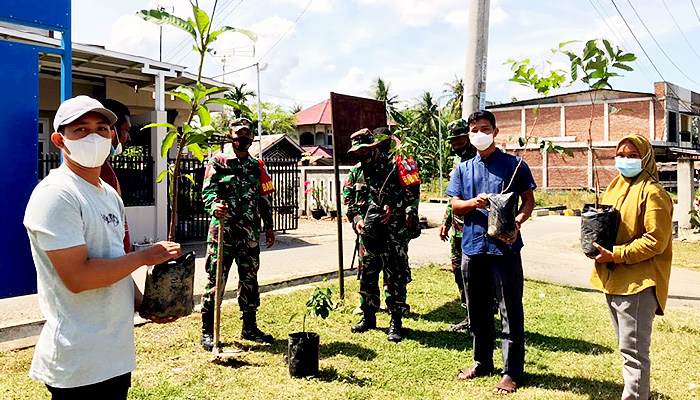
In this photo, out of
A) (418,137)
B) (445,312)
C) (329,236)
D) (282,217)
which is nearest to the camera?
(445,312)

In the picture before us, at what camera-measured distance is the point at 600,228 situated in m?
3.35

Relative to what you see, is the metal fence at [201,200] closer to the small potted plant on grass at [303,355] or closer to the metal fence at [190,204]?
the metal fence at [190,204]

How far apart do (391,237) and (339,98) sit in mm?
2064

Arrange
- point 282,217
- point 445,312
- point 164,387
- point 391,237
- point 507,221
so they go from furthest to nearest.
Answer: point 282,217 < point 445,312 < point 391,237 < point 164,387 < point 507,221

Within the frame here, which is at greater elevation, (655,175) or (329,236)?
(655,175)

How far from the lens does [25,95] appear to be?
4.55 meters

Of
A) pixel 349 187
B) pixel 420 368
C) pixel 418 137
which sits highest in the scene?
pixel 418 137

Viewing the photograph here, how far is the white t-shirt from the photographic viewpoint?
1.99 m

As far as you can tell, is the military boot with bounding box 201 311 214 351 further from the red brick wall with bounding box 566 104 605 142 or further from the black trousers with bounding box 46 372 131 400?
the red brick wall with bounding box 566 104 605 142

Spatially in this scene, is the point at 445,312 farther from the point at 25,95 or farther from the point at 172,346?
the point at 25,95

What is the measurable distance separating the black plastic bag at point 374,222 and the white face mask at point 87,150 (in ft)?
11.0

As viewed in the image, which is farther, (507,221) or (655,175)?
(507,221)

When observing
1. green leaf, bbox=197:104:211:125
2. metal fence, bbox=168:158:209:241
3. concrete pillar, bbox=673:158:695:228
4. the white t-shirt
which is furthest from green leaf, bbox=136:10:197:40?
concrete pillar, bbox=673:158:695:228

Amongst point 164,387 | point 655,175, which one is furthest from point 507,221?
point 164,387
